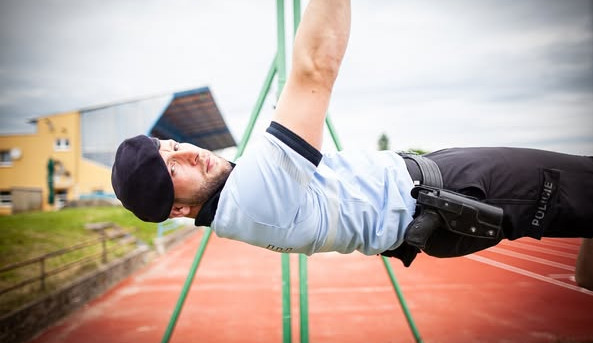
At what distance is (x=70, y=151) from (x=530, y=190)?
20.7 metres

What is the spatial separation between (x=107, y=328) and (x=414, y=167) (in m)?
5.48

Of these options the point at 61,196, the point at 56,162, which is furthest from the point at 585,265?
the point at 61,196

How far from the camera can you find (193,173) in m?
1.48

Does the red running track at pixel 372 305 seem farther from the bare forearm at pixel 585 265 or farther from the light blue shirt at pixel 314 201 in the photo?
the light blue shirt at pixel 314 201

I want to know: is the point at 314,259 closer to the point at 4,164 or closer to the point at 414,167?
the point at 414,167

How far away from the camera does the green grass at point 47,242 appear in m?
5.30

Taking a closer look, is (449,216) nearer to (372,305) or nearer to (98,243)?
(372,305)

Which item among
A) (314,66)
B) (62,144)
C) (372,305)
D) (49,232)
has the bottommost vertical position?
(49,232)

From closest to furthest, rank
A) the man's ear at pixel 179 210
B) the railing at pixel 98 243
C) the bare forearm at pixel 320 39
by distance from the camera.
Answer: the bare forearm at pixel 320 39 < the man's ear at pixel 179 210 < the railing at pixel 98 243

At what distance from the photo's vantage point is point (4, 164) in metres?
17.4

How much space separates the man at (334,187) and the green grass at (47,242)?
4.77 meters

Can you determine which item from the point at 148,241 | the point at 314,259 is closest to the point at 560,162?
the point at 314,259

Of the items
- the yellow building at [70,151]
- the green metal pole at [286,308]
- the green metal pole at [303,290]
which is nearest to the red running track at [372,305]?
the green metal pole at [303,290]

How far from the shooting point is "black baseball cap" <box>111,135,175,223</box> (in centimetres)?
138
